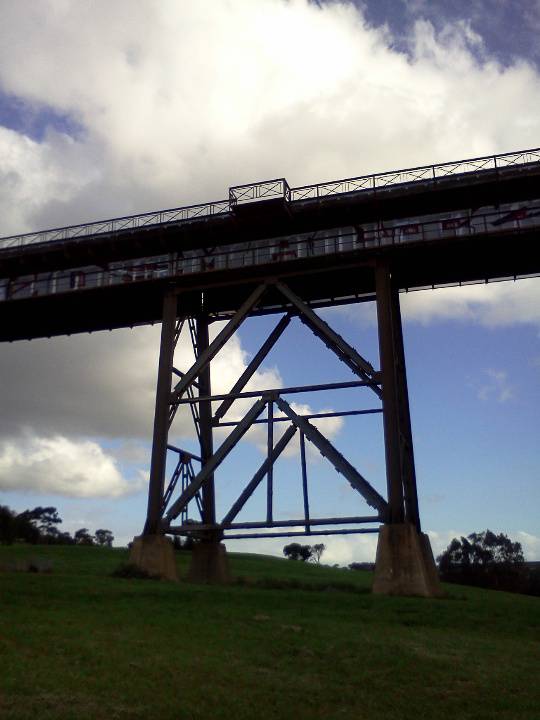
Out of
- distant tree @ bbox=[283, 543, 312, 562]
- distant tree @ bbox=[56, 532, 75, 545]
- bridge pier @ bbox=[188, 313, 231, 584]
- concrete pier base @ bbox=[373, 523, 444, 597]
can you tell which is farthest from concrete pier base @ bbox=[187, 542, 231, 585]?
distant tree @ bbox=[283, 543, 312, 562]

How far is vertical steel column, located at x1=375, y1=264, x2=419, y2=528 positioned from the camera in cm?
2916

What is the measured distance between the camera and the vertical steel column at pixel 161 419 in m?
32.5

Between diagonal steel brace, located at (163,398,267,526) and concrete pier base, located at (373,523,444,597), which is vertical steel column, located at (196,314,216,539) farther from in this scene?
concrete pier base, located at (373,523,444,597)

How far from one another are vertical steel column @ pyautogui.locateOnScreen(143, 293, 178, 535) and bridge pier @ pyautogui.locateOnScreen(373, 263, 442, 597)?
10332 millimetres

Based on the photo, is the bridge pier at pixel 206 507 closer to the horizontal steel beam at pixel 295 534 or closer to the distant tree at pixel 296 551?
the horizontal steel beam at pixel 295 534

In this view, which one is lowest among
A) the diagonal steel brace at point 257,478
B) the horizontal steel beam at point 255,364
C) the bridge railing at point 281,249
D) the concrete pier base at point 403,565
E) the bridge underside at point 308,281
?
the concrete pier base at point 403,565

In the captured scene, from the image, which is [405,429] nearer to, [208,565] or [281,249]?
[281,249]

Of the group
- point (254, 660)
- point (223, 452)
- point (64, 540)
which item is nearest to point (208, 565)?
point (223, 452)

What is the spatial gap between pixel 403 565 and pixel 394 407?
6.62 metres

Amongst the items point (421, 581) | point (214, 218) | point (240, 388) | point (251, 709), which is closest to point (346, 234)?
point (214, 218)

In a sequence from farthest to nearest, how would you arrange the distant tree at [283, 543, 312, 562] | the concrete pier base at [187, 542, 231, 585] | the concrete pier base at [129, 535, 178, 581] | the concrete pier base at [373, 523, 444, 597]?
the distant tree at [283, 543, 312, 562], the concrete pier base at [187, 542, 231, 585], the concrete pier base at [129, 535, 178, 581], the concrete pier base at [373, 523, 444, 597]

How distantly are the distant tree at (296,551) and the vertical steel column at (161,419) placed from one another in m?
97.9

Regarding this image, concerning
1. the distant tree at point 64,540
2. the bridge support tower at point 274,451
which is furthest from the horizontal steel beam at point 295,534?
the distant tree at point 64,540

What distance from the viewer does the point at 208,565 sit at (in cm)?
3469
